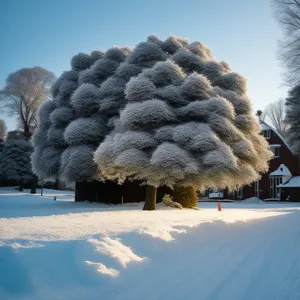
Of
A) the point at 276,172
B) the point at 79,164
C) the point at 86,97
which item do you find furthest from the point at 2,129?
the point at 79,164

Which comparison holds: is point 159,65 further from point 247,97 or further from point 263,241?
point 263,241

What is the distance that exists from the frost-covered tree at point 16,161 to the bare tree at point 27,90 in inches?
138

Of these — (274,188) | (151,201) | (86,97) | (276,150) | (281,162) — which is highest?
(86,97)

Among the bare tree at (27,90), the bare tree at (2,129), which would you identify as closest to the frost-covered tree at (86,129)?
the bare tree at (27,90)

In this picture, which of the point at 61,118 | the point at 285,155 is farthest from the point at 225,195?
the point at 61,118

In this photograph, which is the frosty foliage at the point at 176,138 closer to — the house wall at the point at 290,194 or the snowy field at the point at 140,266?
the snowy field at the point at 140,266

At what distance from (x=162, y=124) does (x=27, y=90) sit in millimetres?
36313

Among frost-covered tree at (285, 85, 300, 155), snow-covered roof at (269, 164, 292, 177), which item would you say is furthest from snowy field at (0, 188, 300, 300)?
snow-covered roof at (269, 164, 292, 177)

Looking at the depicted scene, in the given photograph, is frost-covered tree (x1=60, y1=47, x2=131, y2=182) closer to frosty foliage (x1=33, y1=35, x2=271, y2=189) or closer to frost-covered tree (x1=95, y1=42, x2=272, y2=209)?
frosty foliage (x1=33, y1=35, x2=271, y2=189)

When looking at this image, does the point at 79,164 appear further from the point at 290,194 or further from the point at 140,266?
the point at 290,194

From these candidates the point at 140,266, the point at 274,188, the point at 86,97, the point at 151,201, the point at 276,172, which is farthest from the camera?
the point at 274,188

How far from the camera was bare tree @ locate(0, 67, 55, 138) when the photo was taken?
48.4m

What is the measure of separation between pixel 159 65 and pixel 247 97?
600 centimetres

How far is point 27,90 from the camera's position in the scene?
48.4 meters
